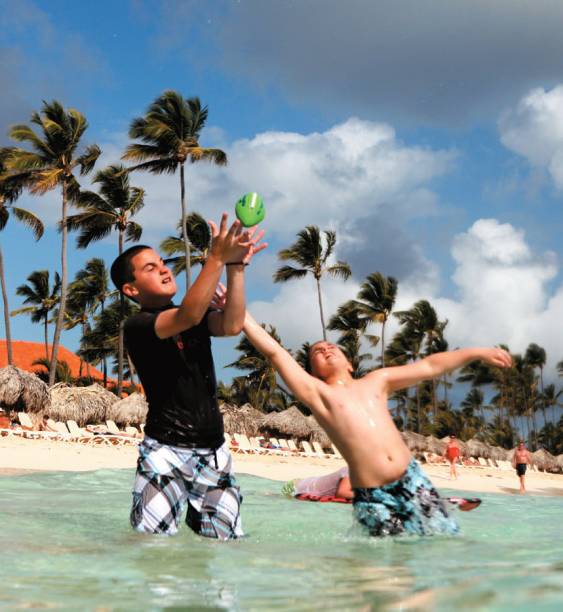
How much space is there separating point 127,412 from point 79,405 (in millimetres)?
1918

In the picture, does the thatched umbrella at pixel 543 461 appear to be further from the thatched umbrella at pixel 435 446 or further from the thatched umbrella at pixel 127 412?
the thatched umbrella at pixel 127 412

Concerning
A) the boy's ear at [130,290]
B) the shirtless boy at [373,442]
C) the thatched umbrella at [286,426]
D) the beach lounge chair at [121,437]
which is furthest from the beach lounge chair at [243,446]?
the boy's ear at [130,290]

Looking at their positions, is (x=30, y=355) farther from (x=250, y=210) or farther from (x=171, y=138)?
(x=250, y=210)

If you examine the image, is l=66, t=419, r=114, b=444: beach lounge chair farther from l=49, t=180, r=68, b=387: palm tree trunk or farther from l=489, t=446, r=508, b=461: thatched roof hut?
l=489, t=446, r=508, b=461: thatched roof hut

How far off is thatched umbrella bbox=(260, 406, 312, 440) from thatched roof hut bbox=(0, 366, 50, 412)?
1252cm

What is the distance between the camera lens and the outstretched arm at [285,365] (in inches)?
175

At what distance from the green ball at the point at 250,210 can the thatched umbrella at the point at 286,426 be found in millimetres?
32088

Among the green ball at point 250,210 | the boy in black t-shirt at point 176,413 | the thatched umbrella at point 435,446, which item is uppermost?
the green ball at point 250,210

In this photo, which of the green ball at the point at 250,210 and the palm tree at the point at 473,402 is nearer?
the green ball at the point at 250,210

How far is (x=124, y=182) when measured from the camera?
138 ft

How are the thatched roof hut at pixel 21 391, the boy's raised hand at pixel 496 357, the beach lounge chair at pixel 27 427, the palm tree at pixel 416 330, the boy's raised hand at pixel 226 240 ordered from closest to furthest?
the boy's raised hand at pixel 226 240 → the boy's raised hand at pixel 496 357 → the beach lounge chair at pixel 27 427 → the thatched roof hut at pixel 21 391 → the palm tree at pixel 416 330

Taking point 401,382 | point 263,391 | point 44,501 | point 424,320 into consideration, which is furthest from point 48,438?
point 424,320

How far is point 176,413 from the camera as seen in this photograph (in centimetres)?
406

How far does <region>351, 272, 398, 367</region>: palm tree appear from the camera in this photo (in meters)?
57.4
